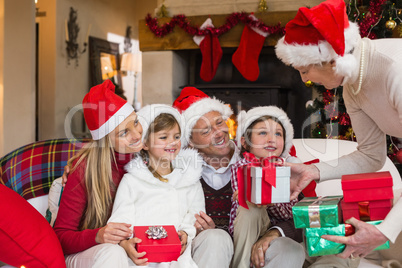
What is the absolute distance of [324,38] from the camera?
153 cm

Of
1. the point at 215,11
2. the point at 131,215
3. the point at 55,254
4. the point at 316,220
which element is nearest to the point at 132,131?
the point at 131,215

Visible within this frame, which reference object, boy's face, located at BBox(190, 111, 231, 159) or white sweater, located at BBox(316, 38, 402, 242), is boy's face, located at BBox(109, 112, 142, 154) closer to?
boy's face, located at BBox(190, 111, 231, 159)

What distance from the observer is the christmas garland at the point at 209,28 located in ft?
14.0

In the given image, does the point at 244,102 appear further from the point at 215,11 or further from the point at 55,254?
the point at 55,254

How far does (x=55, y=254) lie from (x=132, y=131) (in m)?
0.64

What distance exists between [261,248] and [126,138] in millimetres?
750

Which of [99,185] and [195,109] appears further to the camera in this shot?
[195,109]

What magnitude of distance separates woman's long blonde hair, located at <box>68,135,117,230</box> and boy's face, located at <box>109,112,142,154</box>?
0.03 m

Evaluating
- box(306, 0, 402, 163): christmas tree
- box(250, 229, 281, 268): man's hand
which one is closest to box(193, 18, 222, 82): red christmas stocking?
box(306, 0, 402, 163): christmas tree

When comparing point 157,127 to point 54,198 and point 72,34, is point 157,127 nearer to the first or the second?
point 54,198

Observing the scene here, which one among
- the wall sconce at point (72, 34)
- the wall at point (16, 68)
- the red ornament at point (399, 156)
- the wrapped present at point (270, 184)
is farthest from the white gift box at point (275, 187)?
the wall sconce at point (72, 34)

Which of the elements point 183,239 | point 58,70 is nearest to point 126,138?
point 183,239

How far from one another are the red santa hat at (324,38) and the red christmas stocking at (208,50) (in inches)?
112

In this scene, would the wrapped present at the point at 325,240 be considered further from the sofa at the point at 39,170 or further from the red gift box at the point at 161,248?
the sofa at the point at 39,170
